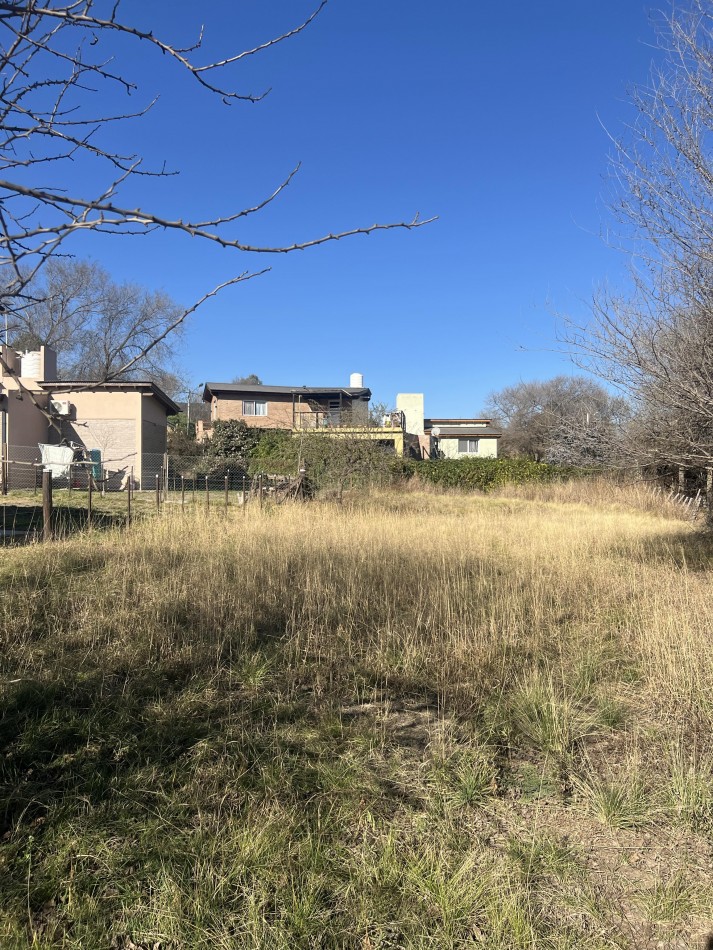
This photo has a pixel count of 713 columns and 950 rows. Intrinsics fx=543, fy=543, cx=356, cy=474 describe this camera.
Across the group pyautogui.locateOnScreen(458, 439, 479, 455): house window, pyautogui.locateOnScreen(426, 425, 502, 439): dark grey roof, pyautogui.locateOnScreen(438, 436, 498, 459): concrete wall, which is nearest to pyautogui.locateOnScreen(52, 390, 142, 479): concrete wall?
pyautogui.locateOnScreen(426, 425, 502, 439): dark grey roof

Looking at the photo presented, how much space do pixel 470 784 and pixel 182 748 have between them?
4.76ft

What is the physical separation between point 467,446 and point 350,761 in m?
42.4

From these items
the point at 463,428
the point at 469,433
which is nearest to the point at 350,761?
the point at 469,433

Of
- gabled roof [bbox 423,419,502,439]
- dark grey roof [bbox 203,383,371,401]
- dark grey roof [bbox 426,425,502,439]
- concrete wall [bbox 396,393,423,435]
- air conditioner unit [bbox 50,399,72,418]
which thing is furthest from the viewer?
gabled roof [bbox 423,419,502,439]

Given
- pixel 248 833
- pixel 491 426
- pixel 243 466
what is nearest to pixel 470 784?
pixel 248 833

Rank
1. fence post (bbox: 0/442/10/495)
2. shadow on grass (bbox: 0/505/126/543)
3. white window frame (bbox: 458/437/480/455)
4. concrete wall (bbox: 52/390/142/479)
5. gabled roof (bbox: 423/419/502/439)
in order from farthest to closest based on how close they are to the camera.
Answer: white window frame (bbox: 458/437/480/455) → gabled roof (bbox: 423/419/502/439) → concrete wall (bbox: 52/390/142/479) → fence post (bbox: 0/442/10/495) → shadow on grass (bbox: 0/505/126/543)

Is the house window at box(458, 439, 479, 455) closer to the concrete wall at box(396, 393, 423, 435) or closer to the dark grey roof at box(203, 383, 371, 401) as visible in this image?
the concrete wall at box(396, 393, 423, 435)

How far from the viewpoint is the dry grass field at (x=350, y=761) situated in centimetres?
184

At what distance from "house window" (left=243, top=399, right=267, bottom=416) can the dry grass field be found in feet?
99.4

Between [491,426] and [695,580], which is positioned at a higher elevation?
[491,426]

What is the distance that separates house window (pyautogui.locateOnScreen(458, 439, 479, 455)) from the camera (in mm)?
43875

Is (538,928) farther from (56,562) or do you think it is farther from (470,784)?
(56,562)

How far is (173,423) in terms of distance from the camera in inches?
1375

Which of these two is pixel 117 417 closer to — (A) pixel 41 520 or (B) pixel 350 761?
(A) pixel 41 520
